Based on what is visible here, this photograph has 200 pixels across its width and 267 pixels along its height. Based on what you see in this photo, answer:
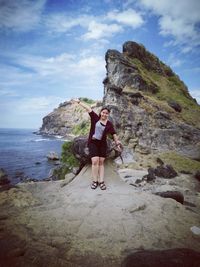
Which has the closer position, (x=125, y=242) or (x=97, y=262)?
(x=97, y=262)

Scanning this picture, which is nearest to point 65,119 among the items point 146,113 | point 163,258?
point 146,113

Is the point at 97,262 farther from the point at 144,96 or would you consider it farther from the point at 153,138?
the point at 144,96

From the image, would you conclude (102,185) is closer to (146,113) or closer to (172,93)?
(146,113)

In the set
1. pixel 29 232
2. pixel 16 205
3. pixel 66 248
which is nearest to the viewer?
pixel 66 248

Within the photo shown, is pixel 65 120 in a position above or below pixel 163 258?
above

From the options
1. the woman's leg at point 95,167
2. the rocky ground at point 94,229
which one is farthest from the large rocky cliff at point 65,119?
the rocky ground at point 94,229

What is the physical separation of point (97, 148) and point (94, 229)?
3.27 metres

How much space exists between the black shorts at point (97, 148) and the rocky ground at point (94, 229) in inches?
53.7

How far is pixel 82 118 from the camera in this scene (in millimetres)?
176375

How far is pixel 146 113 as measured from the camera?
127 feet

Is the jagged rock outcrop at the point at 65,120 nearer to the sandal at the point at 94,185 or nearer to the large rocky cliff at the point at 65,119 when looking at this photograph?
the large rocky cliff at the point at 65,119

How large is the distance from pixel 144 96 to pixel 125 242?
37211 mm

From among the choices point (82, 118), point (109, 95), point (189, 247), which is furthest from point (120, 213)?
point (82, 118)

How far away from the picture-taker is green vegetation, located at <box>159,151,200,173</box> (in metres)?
28.0
